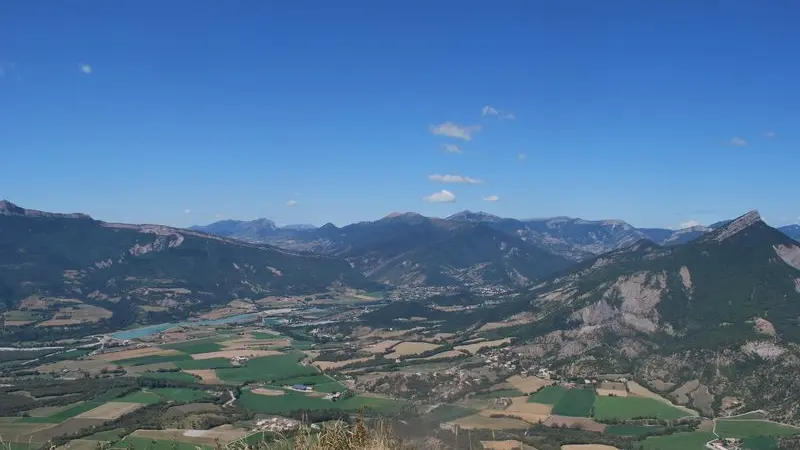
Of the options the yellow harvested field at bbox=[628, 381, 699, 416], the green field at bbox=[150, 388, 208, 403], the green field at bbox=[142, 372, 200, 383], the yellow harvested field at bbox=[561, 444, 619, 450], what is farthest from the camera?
the green field at bbox=[142, 372, 200, 383]

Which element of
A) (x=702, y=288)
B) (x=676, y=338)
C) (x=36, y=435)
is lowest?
(x=36, y=435)

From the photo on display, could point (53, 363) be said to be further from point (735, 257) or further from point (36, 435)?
point (735, 257)

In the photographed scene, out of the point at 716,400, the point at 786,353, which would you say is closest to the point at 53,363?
the point at 716,400

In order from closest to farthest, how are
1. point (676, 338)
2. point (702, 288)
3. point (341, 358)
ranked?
1. point (676, 338)
2. point (341, 358)
3. point (702, 288)

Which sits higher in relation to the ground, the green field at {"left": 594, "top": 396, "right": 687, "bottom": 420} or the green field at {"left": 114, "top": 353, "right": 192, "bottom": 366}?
the green field at {"left": 594, "top": 396, "right": 687, "bottom": 420}

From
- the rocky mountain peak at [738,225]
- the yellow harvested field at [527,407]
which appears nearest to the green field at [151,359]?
the yellow harvested field at [527,407]

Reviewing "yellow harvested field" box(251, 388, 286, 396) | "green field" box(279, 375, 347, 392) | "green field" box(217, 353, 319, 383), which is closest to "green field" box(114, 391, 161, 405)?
"yellow harvested field" box(251, 388, 286, 396)

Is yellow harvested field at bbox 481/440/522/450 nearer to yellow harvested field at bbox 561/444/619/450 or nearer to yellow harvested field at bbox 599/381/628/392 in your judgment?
yellow harvested field at bbox 561/444/619/450
